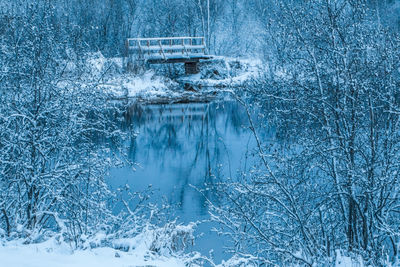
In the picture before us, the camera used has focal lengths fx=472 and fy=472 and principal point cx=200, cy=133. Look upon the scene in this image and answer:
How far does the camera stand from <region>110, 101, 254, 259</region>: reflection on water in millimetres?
10445

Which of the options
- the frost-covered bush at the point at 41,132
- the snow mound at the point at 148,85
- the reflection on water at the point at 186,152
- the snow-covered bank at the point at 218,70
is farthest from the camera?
the snow-covered bank at the point at 218,70

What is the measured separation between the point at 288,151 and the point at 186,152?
7.56 meters

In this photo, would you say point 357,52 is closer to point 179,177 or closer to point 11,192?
point 11,192

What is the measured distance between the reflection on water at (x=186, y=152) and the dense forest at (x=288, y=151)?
1.09m

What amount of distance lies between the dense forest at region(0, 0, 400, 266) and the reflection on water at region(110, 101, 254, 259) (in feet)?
3.58

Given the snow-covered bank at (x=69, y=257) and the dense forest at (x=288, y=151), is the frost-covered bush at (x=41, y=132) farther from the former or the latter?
the snow-covered bank at (x=69, y=257)

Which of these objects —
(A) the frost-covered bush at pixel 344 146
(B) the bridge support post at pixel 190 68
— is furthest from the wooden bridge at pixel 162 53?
(A) the frost-covered bush at pixel 344 146

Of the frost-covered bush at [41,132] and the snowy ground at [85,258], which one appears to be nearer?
the snowy ground at [85,258]

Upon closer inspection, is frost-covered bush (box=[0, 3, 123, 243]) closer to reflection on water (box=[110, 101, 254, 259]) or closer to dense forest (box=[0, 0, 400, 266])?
dense forest (box=[0, 0, 400, 266])

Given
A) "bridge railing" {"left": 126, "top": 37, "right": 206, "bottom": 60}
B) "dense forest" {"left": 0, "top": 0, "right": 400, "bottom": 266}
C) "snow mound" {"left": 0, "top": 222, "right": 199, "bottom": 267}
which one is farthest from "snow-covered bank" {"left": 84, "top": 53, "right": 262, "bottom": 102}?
"snow mound" {"left": 0, "top": 222, "right": 199, "bottom": 267}

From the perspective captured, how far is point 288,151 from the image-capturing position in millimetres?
7859

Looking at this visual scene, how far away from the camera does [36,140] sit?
7.62 metres

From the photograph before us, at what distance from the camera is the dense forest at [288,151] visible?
6.02 m

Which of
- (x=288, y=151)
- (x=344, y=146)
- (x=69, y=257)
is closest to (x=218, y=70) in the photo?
(x=288, y=151)
